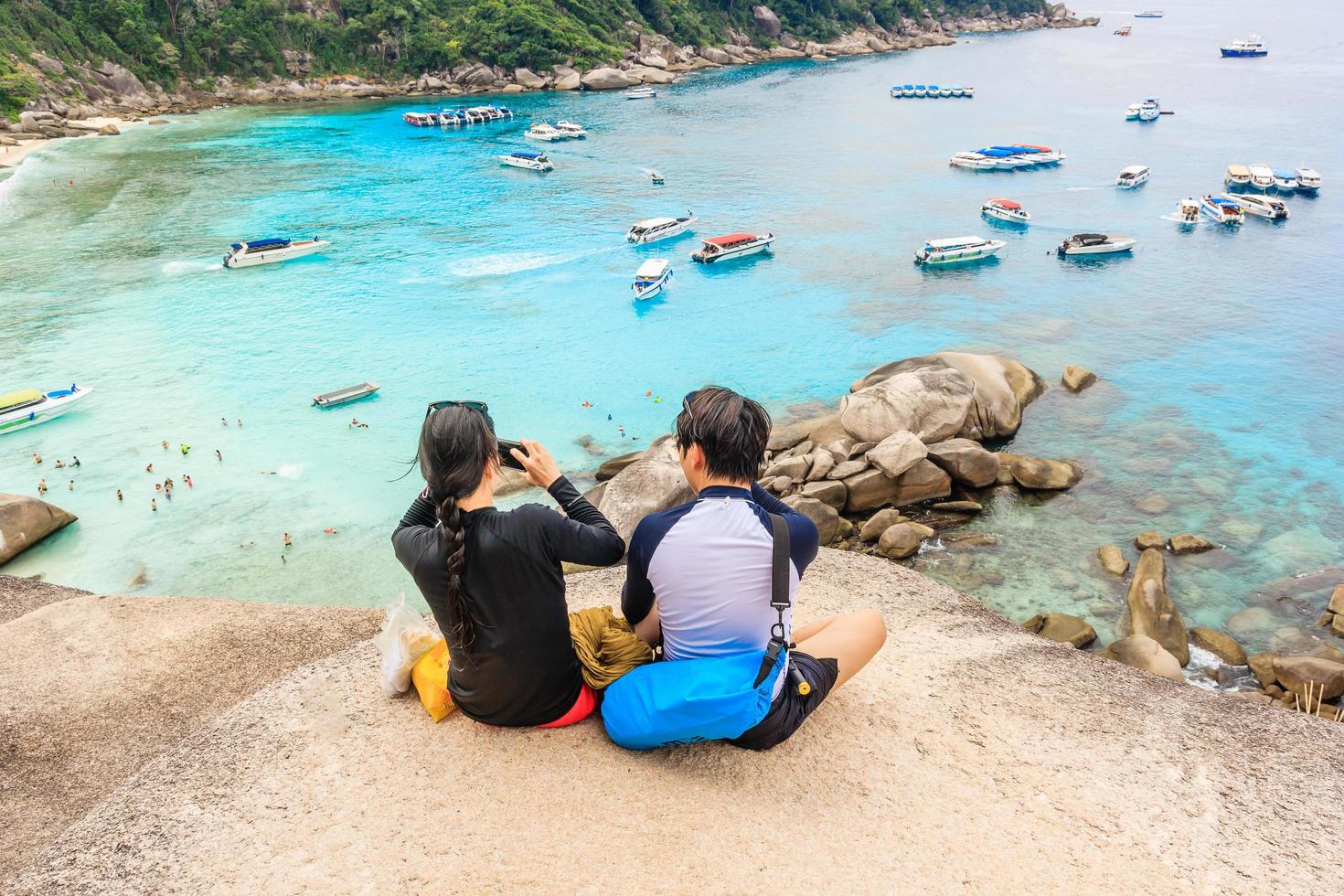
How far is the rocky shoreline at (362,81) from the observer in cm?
6800

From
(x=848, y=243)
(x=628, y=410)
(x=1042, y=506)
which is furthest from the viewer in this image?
(x=848, y=243)

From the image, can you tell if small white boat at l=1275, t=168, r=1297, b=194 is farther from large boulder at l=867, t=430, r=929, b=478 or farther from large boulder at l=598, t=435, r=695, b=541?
large boulder at l=598, t=435, r=695, b=541

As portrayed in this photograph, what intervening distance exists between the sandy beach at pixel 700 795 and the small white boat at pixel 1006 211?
41.4 m

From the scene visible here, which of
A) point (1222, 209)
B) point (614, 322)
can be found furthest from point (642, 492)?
point (1222, 209)

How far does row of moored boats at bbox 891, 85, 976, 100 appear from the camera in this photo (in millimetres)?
84750

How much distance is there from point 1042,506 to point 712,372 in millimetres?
12421

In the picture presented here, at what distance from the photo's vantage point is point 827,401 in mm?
25094

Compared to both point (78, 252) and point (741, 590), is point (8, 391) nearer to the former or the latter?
point (78, 252)

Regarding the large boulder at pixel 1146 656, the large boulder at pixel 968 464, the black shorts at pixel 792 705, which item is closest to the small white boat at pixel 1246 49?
the large boulder at pixel 968 464

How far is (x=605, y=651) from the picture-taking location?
5.91 metres

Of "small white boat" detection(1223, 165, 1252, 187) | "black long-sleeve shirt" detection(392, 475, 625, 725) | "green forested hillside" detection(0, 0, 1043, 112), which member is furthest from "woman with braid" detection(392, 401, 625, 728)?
"green forested hillside" detection(0, 0, 1043, 112)

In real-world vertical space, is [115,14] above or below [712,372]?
above

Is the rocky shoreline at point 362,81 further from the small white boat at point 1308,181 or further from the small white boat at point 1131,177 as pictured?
the small white boat at point 1308,181

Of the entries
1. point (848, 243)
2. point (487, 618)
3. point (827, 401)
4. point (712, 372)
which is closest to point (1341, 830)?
point (487, 618)
